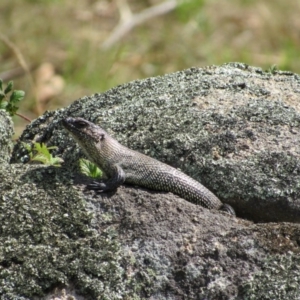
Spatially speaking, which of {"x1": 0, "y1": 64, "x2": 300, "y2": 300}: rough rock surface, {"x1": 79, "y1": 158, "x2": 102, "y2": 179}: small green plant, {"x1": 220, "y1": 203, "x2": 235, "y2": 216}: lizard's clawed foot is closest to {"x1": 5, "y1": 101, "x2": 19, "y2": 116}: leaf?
{"x1": 0, "y1": 64, "x2": 300, "y2": 300}: rough rock surface

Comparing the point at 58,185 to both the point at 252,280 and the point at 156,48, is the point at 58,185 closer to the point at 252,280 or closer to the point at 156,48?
the point at 252,280

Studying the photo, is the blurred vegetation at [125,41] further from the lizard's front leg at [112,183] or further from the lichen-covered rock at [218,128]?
the lizard's front leg at [112,183]

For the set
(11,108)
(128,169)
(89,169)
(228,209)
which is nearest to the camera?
(228,209)

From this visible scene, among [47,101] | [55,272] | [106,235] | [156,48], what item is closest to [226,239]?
[106,235]

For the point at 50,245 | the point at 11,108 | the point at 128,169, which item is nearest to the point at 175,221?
the point at 50,245

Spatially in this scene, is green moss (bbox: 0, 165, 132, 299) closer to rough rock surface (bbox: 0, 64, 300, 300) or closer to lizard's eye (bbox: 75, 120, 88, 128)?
A: rough rock surface (bbox: 0, 64, 300, 300)

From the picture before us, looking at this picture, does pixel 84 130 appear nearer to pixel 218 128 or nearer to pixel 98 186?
pixel 218 128
